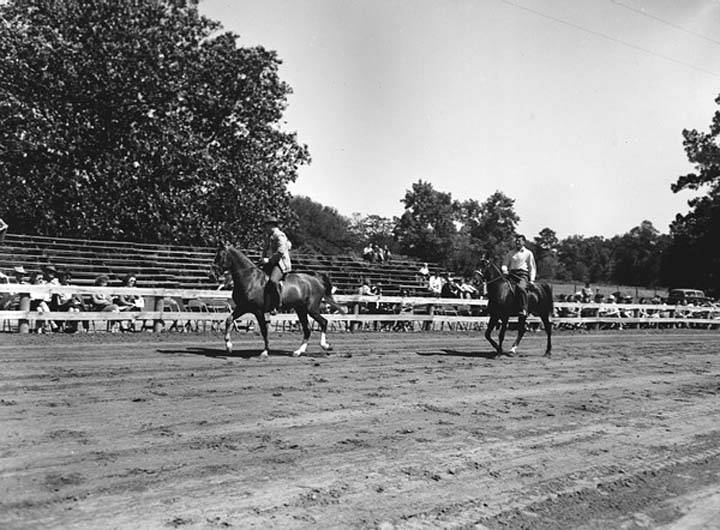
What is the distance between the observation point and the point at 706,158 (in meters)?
61.9

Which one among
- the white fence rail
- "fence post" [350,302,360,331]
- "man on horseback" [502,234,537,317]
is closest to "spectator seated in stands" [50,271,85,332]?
the white fence rail

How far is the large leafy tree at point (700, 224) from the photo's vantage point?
199 feet

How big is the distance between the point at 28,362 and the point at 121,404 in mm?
3935

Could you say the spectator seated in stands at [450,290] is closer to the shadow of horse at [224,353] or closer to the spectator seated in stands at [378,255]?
the spectator seated in stands at [378,255]

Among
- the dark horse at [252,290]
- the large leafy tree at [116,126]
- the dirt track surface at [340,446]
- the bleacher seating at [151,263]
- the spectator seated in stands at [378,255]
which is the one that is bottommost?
the dirt track surface at [340,446]

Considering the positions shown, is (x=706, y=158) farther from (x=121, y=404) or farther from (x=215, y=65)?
(x=121, y=404)

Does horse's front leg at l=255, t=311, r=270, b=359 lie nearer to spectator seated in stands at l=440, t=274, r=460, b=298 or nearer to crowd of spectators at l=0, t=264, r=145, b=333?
crowd of spectators at l=0, t=264, r=145, b=333

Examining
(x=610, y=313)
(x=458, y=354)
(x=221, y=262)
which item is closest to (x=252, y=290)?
(x=221, y=262)

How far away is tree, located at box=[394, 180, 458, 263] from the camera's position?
9550 centimetres

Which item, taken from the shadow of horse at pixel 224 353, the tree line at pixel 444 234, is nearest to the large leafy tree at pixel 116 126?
the shadow of horse at pixel 224 353

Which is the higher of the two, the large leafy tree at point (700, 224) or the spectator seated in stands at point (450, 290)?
the large leafy tree at point (700, 224)

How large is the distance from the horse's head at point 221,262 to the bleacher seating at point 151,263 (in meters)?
8.84

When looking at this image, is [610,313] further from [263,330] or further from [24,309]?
[24,309]

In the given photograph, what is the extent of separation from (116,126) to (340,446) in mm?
27036
